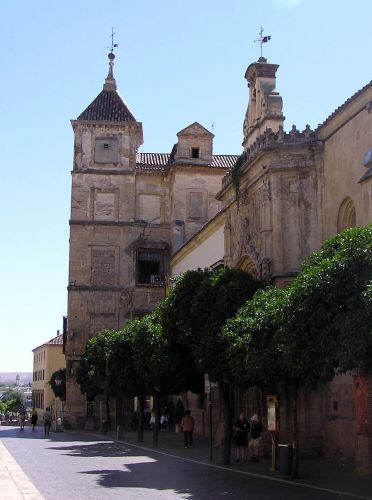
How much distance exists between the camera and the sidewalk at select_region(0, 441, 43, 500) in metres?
14.4

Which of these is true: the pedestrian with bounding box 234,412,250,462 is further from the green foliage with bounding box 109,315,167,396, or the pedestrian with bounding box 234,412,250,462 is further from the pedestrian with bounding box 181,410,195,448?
the pedestrian with bounding box 181,410,195,448

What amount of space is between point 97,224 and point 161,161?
7.27 m

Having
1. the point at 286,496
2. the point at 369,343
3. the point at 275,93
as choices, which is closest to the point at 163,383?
the point at 275,93

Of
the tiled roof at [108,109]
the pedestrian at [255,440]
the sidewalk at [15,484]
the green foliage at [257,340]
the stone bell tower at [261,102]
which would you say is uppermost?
the tiled roof at [108,109]

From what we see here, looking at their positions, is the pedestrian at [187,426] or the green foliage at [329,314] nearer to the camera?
the green foliage at [329,314]

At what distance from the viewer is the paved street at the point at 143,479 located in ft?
50.4

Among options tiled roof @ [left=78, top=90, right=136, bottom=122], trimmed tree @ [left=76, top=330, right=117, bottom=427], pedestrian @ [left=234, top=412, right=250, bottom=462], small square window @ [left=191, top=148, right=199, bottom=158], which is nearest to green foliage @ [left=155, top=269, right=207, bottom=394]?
pedestrian @ [left=234, top=412, right=250, bottom=462]

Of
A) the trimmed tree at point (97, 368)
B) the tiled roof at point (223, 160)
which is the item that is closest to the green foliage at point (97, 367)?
the trimmed tree at point (97, 368)

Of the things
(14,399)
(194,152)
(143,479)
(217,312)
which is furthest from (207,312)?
(14,399)

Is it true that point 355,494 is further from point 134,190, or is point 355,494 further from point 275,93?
point 134,190

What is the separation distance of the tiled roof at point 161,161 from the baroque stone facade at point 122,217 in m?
0.16

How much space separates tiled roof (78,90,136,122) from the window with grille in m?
9.19

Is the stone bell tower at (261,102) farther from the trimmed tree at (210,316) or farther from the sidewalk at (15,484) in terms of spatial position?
the sidewalk at (15,484)

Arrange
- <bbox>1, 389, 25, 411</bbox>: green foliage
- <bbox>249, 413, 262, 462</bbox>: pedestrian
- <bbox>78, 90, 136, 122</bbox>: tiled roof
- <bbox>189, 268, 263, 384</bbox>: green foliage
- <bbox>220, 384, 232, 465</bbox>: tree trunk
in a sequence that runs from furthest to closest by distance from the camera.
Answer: <bbox>1, 389, 25, 411</bbox>: green foliage
<bbox>78, 90, 136, 122</bbox>: tiled roof
<bbox>249, 413, 262, 462</bbox>: pedestrian
<bbox>220, 384, 232, 465</bbox>: tree trunk
<bbox>189, 268, 263, 384</bbox>: green foliage
